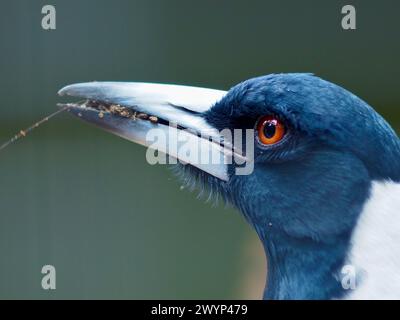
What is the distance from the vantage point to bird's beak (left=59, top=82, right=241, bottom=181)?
198 centimetres

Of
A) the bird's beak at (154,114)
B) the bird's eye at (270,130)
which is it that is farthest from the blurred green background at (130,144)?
the bird's eye at (270,130)

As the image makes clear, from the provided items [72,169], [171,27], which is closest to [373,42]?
[171,27]

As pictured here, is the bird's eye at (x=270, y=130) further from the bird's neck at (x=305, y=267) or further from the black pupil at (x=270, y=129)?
the bird's neck at (x=305, y=267)

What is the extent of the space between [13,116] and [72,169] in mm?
326

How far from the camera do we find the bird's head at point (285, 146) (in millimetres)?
1855

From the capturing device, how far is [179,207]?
4.00 meters

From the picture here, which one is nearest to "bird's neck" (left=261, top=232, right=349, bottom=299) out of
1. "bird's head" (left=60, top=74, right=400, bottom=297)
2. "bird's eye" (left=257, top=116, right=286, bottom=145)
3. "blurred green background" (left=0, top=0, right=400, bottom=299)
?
"bird's head" (left=60, top=74, right=400, bottom=297)

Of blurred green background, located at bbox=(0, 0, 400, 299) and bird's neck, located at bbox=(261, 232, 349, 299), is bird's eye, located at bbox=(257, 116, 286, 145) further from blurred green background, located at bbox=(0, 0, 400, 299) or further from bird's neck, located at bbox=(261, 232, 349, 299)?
blurred green background, located at bbox=(0, 0, 400, 299)

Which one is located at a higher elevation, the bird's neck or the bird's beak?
the bird's beak

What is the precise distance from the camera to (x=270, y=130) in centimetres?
191

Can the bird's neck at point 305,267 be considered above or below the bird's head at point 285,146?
below

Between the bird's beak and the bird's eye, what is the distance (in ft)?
0.30
